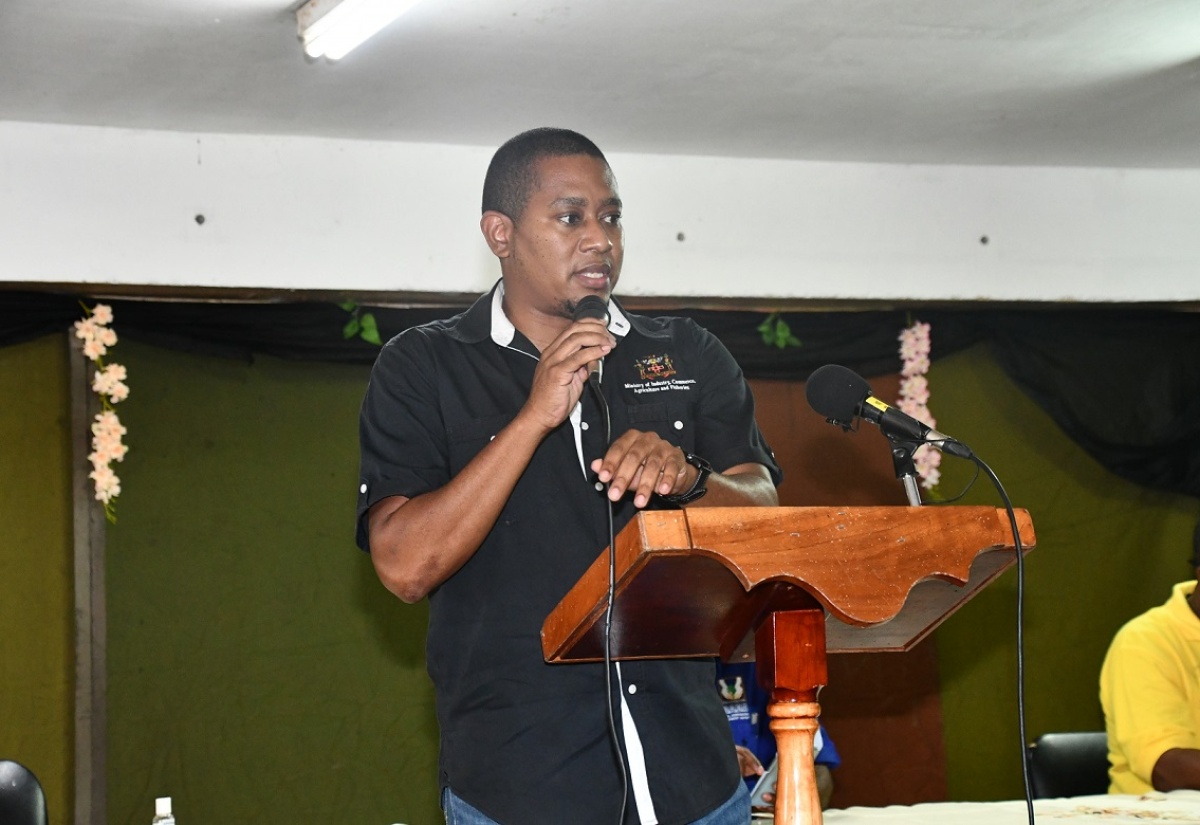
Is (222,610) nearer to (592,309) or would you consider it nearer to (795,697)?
(592,309)

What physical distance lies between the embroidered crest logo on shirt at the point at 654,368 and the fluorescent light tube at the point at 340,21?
6.80 feet

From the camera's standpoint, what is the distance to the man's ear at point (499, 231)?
2230 mm

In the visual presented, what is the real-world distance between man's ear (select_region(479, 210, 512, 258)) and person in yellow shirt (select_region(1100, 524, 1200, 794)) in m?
2.55

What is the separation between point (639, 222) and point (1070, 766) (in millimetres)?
2805

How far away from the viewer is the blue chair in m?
3.07

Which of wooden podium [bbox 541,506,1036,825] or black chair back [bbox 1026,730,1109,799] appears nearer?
wooden podium [bbox 541,506,1036,825]

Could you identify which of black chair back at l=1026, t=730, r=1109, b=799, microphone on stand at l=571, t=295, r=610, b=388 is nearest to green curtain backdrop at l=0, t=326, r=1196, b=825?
black chair back at l=1026, t=730, r=1109, b=799

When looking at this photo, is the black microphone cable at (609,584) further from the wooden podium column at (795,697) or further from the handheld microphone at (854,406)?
the handheld microphone at (854,406)

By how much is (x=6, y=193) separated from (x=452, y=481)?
3.68 meters

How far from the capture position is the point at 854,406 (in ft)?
5.60

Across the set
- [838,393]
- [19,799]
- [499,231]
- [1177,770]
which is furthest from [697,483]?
[1177,770]

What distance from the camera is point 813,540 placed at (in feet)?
4.04

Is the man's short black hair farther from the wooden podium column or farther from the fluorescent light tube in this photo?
the fluorescent light tube

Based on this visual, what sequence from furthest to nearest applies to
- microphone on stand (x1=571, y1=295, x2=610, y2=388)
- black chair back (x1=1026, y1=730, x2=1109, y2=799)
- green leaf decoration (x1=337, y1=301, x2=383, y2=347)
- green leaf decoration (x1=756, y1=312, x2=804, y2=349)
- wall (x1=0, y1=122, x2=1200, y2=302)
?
green leaf decoration (x1=756, y1=312, x2=804, y2=349) → green leaf decoration (x1=337, y1=301, x2=383, y2=347) → wall (x1=0, y1=122, x2=1200, y2=302) → black chair back (x1=1026, y1=730, x2=1109, y2=799) → microphone on stand (x1=571, y1=295, x2=610, y2=388)
